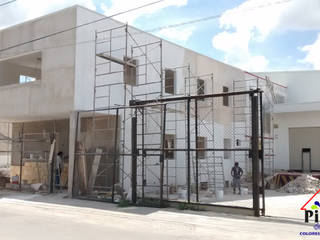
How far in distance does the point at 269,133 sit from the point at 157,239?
71.5 ft

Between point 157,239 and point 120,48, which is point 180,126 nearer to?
point 120,48

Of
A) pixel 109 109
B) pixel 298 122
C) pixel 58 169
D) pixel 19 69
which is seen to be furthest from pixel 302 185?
pixel 19 69

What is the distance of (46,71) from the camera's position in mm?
17375

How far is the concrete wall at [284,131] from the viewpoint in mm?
28469

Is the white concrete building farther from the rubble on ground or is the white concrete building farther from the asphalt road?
the asphalt road

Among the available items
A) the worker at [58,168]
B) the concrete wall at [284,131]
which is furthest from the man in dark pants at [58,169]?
the concrete wall at [284,131]

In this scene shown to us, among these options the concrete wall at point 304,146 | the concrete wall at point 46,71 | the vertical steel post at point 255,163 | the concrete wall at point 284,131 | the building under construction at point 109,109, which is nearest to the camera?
the vertical steel post at point 255,163

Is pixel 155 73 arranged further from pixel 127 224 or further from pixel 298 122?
pixel 298 122

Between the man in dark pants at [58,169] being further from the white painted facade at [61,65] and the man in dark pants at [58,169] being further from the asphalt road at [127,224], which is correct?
the asphalt road at [127,224]

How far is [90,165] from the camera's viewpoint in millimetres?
17578

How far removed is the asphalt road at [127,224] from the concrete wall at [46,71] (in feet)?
17.1

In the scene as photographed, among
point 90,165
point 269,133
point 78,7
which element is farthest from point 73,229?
point 269,133

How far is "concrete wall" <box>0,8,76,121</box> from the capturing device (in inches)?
650

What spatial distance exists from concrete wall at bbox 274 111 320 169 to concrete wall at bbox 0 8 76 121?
17.7 metres
